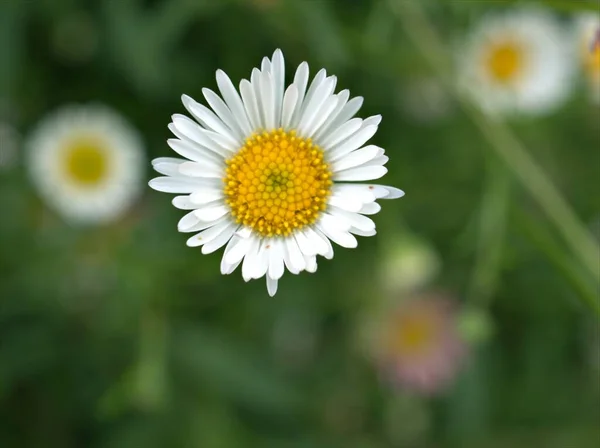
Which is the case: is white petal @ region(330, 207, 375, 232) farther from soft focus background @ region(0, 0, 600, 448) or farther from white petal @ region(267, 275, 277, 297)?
soft focus background @ region(0, 0, 600, 448)

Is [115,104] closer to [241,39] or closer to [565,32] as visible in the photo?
[241,39]

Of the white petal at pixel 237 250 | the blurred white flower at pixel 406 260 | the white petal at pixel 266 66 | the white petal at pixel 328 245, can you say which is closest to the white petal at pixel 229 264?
the white petal at pixel 237 250

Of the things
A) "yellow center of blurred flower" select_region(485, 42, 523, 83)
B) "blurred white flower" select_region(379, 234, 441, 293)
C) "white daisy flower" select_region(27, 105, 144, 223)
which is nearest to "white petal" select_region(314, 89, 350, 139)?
"blurred white flower" select_region(379, 234, 441, 293)

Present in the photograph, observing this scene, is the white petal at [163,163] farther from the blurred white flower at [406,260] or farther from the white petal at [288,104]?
the blurred white flower at [406,260]

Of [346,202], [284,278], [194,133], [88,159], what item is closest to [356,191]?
[346,202]

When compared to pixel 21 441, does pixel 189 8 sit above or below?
above

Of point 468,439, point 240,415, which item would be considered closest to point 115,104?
point 240,415
